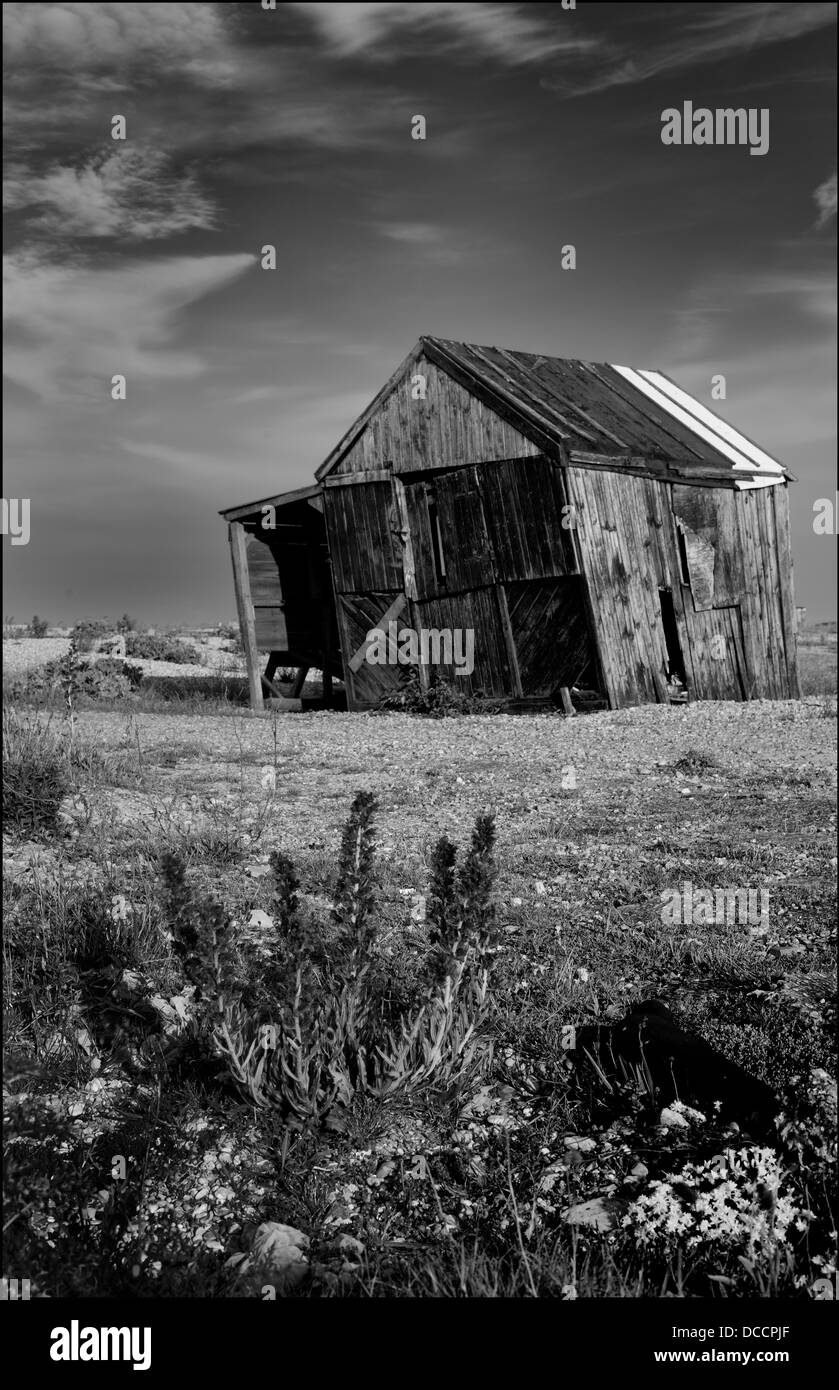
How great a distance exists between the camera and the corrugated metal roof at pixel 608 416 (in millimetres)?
16141

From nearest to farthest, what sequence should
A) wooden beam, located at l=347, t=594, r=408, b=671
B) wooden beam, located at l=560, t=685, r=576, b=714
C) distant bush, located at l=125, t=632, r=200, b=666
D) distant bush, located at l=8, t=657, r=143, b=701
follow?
distant bush, located at l=8, t=657, r=143, b=701, wooden beam, located at l=560, t=685, r=576, b=714, wooden beam, located at l=347, t=594, r=408, b=671, distant bush, located at l=125, t=632, r=200, b=666

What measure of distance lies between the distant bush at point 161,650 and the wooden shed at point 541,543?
7.25 metres

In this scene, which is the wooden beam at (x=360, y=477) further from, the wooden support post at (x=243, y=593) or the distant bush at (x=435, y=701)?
the distant bush at (x=435, y=701)

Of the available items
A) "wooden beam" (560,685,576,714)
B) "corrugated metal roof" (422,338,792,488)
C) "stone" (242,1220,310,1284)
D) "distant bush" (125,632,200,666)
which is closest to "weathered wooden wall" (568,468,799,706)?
"corrugated metal roof" (422,338,792,488)

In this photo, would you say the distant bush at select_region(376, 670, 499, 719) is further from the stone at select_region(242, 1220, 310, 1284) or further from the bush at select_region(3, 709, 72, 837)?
the stone at select_region(242, 1220, 310, 1284)

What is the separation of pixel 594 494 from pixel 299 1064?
1347 cm

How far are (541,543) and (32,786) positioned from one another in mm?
10102

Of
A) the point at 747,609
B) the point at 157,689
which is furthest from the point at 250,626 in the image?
the point at 747,609

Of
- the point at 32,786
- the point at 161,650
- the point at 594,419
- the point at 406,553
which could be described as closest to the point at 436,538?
the point at 406,553

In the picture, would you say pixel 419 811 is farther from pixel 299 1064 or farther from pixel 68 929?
pixel 299 1064

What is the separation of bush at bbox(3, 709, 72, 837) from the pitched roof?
31.7ft

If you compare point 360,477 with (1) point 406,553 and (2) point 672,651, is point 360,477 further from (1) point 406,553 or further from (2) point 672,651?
(2) point 672,651

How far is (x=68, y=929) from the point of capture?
16.9ft

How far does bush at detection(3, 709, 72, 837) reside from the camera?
7.04 metres
